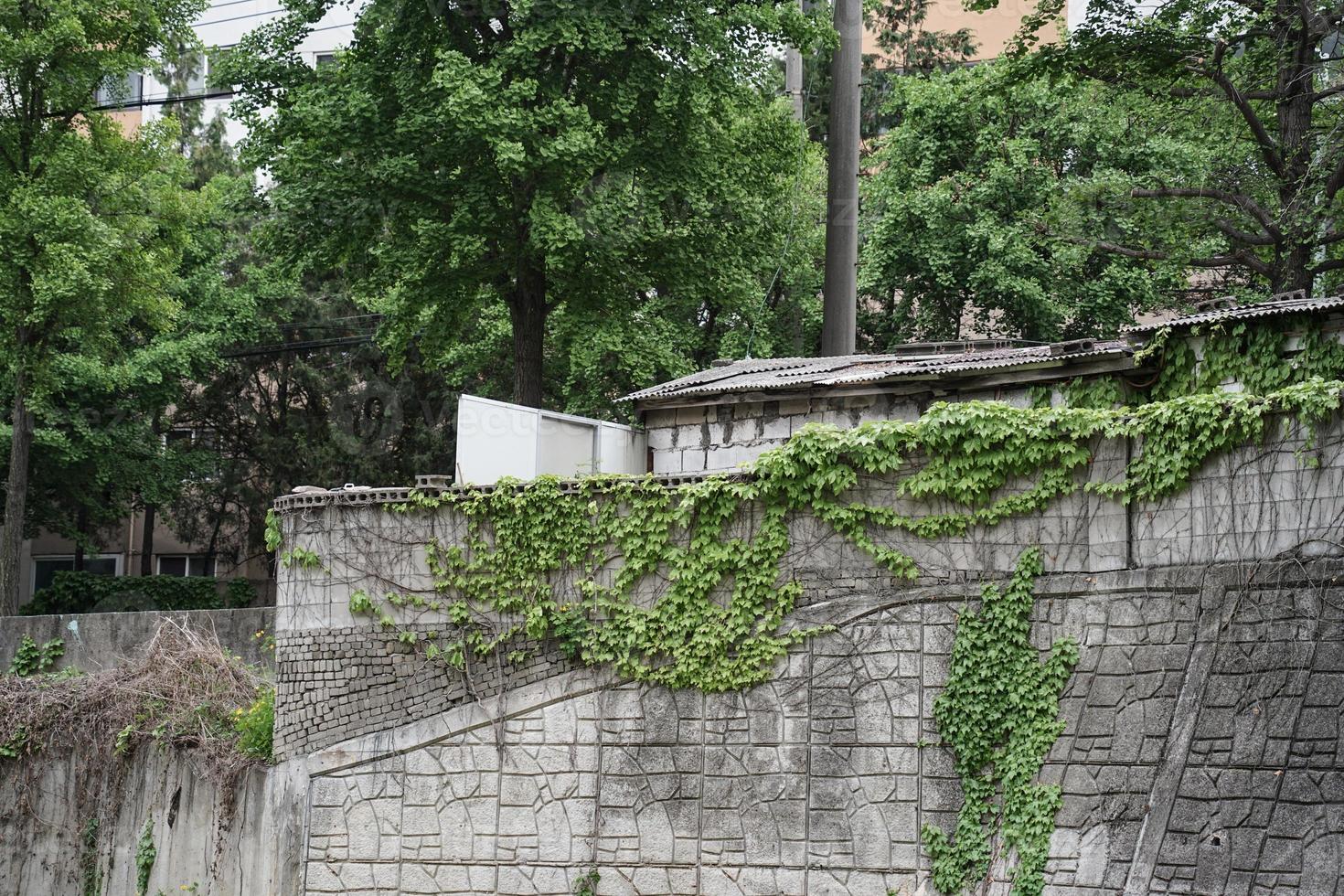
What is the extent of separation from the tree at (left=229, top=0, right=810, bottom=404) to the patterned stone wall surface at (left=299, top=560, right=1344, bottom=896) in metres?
6.97

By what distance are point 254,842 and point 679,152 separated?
33.8ft

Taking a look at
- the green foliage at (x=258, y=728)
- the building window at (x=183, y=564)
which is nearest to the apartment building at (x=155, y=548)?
the building window at (x=183, y=564)

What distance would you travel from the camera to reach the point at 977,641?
12320 millimetres

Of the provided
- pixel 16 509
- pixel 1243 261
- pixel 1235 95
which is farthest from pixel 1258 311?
pixel 16 509

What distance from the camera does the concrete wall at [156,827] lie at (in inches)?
577

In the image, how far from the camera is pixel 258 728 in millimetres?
15500

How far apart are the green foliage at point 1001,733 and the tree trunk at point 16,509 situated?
1676cm

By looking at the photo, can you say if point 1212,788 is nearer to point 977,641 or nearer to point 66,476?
point 977,641

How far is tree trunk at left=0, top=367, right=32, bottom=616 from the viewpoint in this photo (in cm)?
2323

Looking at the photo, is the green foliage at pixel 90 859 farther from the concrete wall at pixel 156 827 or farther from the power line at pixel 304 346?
the power line at pixel 304 346

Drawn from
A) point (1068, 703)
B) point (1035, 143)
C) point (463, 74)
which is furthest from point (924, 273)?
point (1068, 703)

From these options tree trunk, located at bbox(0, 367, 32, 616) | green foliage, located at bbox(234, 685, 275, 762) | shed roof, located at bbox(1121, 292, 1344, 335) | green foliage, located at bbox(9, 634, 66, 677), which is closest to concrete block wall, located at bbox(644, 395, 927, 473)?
shed roof, located at bbox(1121, 292, 1344, 335)

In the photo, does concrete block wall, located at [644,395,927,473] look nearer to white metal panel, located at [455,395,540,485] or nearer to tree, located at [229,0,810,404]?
white metal panel, located at [455,395,540,485]

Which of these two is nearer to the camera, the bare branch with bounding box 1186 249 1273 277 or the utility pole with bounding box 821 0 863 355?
the bare branch with bounding box 1186 249 1273 277
